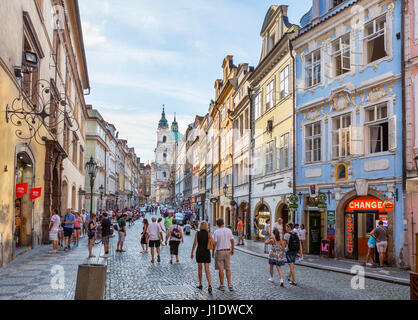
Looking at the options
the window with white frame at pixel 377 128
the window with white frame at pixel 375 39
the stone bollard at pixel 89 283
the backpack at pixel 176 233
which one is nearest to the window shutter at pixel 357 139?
the window with white frame at pixel 377 128

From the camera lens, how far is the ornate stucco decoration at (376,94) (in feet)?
58.7

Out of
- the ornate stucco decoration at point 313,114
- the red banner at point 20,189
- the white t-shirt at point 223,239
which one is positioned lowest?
the white t-shirt at point 223,239

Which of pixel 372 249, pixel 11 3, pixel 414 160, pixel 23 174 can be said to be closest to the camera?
pixel 11 3

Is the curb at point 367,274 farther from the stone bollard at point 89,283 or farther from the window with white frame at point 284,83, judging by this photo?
the window with white frame at point 284,83

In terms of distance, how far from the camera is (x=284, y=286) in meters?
11.9

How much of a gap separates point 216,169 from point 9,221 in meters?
38.4

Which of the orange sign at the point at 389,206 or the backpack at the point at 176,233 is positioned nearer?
the orange sign at the point at 389,206

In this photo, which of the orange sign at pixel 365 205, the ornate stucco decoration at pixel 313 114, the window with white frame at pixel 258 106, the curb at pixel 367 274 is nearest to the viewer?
the curb at pixel 367 274

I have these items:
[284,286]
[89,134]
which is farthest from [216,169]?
[284,286]

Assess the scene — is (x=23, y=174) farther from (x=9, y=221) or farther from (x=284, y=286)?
(x=284, y=286)

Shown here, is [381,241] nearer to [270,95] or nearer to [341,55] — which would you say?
[341,55]

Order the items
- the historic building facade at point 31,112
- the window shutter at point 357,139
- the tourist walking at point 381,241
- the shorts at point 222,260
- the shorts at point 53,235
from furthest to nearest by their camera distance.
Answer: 1. the shorts at point 53,235
2. the window shutter at point 357,139
3. the tourist walking at point 381,241
4. the historic building facade at point 31,112
5. the shorts at point 222,260

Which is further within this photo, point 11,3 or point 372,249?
point 372,249

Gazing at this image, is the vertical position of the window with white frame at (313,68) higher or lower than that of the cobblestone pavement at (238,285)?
higher
